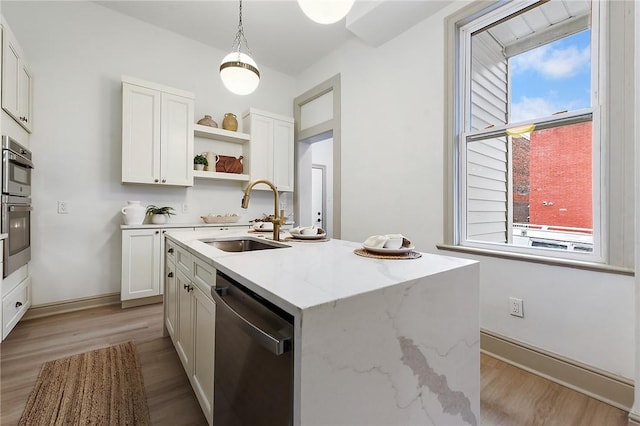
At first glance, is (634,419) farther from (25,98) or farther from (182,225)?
(25,98)

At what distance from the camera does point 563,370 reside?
176 cm

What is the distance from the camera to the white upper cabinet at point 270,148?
3.94m

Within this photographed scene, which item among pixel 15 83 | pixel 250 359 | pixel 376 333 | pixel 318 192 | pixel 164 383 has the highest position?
pixel 15 83

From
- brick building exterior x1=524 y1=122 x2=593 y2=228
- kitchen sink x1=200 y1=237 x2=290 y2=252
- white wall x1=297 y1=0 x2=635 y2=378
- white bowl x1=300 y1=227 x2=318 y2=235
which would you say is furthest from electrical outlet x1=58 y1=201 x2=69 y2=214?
brick building exterior x1=524 y1=122 x2=593 y2=228

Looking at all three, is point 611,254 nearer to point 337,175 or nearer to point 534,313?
point 534,313

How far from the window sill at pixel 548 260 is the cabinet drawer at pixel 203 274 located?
79.2 inches

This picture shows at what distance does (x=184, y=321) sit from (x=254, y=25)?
3.36 meters

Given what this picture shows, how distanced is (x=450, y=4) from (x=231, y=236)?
275 cm

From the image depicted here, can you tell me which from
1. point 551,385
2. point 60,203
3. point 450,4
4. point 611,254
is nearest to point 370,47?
point 450,4

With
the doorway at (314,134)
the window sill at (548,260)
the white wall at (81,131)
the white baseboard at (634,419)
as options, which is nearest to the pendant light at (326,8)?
the window sill at (548,260)

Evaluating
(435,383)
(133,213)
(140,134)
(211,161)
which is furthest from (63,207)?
(435,383)

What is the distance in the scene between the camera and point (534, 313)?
192 centimetres

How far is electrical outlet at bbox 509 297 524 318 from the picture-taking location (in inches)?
77.9

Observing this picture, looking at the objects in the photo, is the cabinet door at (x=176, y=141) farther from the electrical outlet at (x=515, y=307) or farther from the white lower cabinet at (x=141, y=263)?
the electrical outlet at (x=515, y=307)
